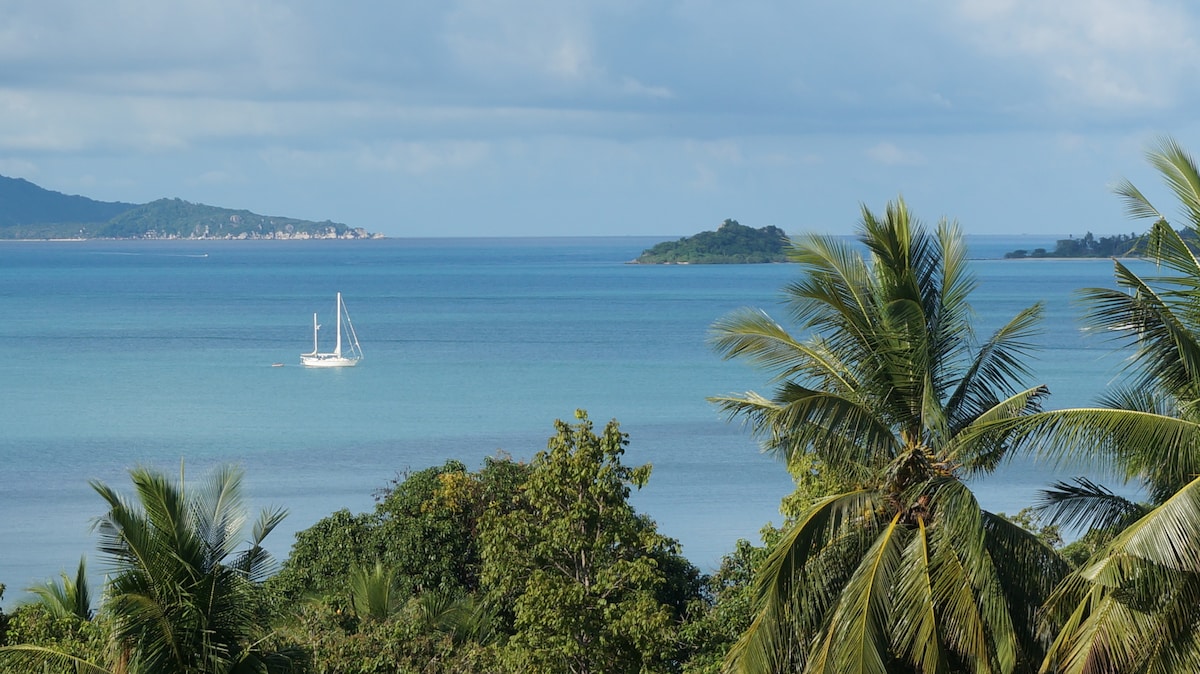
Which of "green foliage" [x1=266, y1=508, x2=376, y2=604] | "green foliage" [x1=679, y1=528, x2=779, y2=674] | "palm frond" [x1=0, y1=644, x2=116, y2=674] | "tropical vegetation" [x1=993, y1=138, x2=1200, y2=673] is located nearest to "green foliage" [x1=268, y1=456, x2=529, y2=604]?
"green foliage" [x1=266, y1=508, x2=376, y2=604]

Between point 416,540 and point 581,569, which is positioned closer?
point 581,569

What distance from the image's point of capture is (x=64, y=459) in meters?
53.1

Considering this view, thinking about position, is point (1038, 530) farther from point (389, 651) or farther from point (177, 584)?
point (177, 584)

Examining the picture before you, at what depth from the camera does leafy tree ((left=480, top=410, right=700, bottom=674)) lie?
1455cm

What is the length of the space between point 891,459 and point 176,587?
5898mm

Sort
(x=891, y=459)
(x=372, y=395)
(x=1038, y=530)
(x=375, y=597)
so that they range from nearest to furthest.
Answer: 1. (x=891, y=459)
2. (x=375, y=597)
3. (x=1038, y=530)
4. (x=372, y=395)

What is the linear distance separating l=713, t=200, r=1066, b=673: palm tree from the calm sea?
126 inches

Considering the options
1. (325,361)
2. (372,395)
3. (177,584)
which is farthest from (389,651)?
(325,361)

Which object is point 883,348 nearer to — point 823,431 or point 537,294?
point 823,431

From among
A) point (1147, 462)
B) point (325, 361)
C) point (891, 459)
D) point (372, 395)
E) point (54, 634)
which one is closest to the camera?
point (1147, 462)

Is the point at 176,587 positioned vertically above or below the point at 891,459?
below

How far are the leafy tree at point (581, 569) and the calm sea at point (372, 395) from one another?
14.2 ft

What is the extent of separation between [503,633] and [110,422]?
160 ft

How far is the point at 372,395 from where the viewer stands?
7206cm
